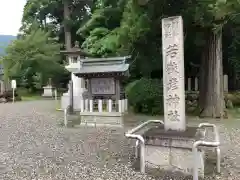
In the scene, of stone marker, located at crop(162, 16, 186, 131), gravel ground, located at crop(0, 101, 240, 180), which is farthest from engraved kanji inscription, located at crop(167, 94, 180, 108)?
gravel ground, located at crop(0, 101, 240, 180)

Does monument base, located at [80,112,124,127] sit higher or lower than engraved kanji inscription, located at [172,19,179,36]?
lower

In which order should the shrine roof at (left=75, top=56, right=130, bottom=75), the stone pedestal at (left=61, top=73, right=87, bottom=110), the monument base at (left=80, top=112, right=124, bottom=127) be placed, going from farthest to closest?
1. the stone pedestal at (left=61, top=73, right=87, bottom=110)
2. the shrine roof at (left=75, top=56, right=130, bottom=75)
3. the monument base at (left=80, top=112, right=124, bottom=127)

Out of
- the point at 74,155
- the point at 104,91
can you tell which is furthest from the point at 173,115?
the point at 104,91

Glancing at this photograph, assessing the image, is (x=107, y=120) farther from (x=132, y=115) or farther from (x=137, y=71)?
(x=137, y=71)

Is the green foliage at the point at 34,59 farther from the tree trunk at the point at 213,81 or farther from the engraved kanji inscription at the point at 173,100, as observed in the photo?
the engraved kanji inscription at the point at 173,100

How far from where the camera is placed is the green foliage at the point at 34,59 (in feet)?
92.5

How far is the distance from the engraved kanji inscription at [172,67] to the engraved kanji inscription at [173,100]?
43 centimetres

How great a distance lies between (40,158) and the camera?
571cm

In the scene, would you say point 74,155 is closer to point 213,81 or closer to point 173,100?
point 173,100

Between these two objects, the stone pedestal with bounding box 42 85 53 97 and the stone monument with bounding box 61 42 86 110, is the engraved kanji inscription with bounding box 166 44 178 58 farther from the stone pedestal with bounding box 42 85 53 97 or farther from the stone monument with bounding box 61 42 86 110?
the stone pedestal with bounding box 42 85 53 97

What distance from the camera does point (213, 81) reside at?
11.3m

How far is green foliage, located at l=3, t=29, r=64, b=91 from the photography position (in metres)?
28.2

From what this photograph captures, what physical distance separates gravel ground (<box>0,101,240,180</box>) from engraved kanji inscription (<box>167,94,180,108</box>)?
1.25 m

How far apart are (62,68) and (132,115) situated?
1902cm
